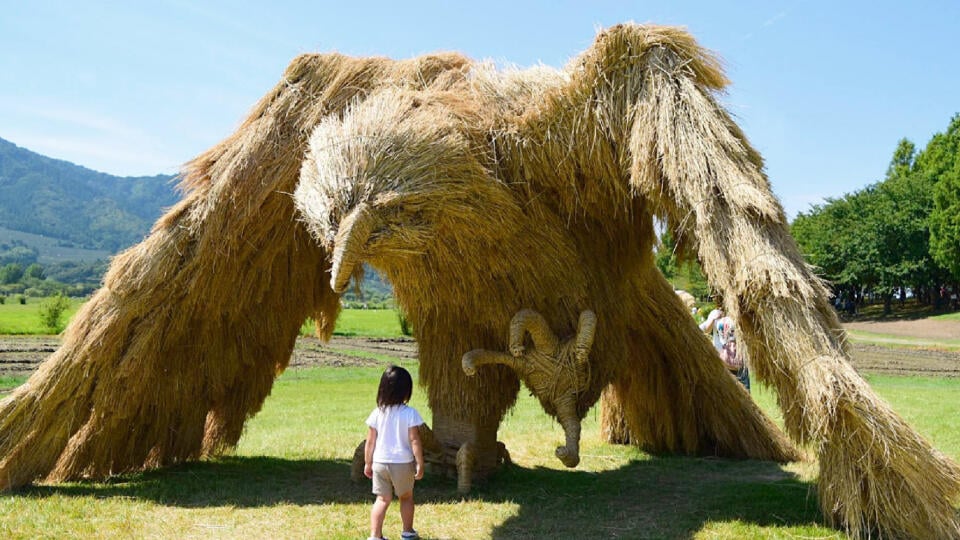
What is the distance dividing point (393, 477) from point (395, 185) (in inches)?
66.4

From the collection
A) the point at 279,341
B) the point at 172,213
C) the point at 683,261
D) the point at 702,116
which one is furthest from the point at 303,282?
the point at 702,116

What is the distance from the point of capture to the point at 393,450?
402 centimetres

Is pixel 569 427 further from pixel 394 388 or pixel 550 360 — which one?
pixel 394 388

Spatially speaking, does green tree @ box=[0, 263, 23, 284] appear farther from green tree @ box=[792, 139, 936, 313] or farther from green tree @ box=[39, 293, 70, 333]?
green tree @ box=[792, 139, 936, 313]

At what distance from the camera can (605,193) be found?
5.02m

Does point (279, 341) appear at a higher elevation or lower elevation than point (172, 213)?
lower

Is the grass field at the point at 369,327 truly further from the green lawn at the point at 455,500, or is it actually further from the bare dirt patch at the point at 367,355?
the green lawn at the point at 455,500

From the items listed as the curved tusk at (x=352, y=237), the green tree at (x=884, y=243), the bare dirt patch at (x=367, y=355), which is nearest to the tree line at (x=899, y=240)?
the green tree at (x=884, y=243)

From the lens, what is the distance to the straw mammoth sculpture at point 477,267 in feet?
13.1

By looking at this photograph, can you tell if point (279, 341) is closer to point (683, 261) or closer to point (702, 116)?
point (683, 261)

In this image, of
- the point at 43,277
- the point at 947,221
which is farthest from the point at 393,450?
the point at 43,277

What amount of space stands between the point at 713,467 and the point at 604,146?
129 inches

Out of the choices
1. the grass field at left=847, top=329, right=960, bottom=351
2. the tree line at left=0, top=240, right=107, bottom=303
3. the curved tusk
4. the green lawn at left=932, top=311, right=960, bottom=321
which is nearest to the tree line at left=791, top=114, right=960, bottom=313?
the green lawn at left=932, top=311, right=960, bottom=321

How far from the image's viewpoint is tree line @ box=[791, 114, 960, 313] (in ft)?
109
